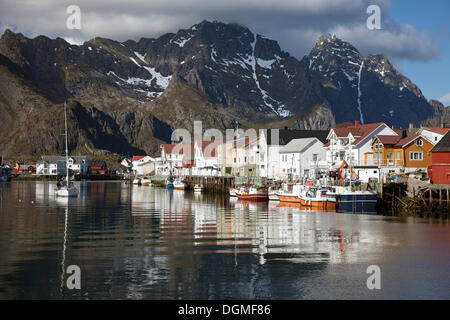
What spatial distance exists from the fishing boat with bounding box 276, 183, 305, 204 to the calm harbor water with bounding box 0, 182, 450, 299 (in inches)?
789

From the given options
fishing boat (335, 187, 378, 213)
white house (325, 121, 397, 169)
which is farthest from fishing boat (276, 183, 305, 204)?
white house (325, 121, 397, 169)

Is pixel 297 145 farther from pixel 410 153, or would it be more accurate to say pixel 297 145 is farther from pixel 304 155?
pixel 410 153

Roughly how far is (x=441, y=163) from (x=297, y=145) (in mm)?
43255

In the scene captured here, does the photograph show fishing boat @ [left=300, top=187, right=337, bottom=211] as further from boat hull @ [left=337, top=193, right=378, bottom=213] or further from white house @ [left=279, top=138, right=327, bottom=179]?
white house @ [left=279, top=138, right=327, bottom=179]

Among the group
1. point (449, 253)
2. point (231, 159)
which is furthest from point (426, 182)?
point (231, 159)

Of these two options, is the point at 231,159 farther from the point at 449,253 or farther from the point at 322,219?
the point at 449,253

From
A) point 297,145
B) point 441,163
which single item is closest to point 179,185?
point 297,145

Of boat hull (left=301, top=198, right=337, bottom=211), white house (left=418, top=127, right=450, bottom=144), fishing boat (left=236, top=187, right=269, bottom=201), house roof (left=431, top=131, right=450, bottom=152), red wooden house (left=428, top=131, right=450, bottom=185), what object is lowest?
boat hull (left=301, top=198, right=337, bottom=211)

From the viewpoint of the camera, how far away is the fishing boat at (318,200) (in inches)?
2719

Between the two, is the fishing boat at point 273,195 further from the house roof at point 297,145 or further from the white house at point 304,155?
the house roof at point 297,145

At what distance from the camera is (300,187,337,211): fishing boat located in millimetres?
69062

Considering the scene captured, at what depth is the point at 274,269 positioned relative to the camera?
2995cm
